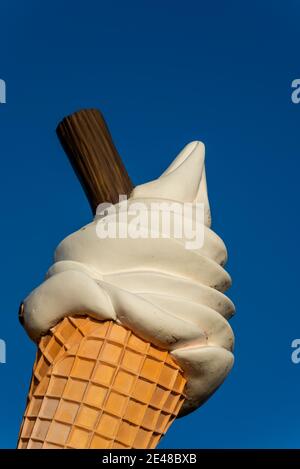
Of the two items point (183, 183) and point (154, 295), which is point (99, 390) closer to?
point (154, 295)

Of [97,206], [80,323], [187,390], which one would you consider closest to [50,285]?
[80,323]

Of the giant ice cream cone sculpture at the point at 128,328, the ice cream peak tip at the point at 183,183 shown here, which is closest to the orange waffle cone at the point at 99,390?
the giant ice cream cone sculpture at the point at 128,328

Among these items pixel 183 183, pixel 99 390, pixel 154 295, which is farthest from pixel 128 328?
pixel 183 183

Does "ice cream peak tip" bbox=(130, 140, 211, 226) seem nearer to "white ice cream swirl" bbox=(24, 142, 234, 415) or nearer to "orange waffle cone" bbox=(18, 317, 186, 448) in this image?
"white ice cream swirl" bbox=(24, 142, 234, 415)

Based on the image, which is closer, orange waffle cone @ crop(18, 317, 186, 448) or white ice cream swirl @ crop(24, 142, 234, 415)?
orange waffle cone @ crop(18, 317, 186, 448)

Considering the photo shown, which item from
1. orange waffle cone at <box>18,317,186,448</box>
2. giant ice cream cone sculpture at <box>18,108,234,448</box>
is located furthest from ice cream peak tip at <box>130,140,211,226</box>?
orange waffle cone at <box>18,317,186,448</box>

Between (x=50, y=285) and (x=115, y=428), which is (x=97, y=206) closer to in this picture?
(x=50, y=285)

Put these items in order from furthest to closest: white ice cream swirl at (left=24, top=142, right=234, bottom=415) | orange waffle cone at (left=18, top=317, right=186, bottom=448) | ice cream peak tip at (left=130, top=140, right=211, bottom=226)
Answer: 1. ice cream peak tip at (left=130, top=140, right=211, bottom=226)
2. white ice cream swirl at (left=24, top=142, right=234, bottom=415)
3. orange waffle cone at (left=18, top=317, right=186, bottom=448)
